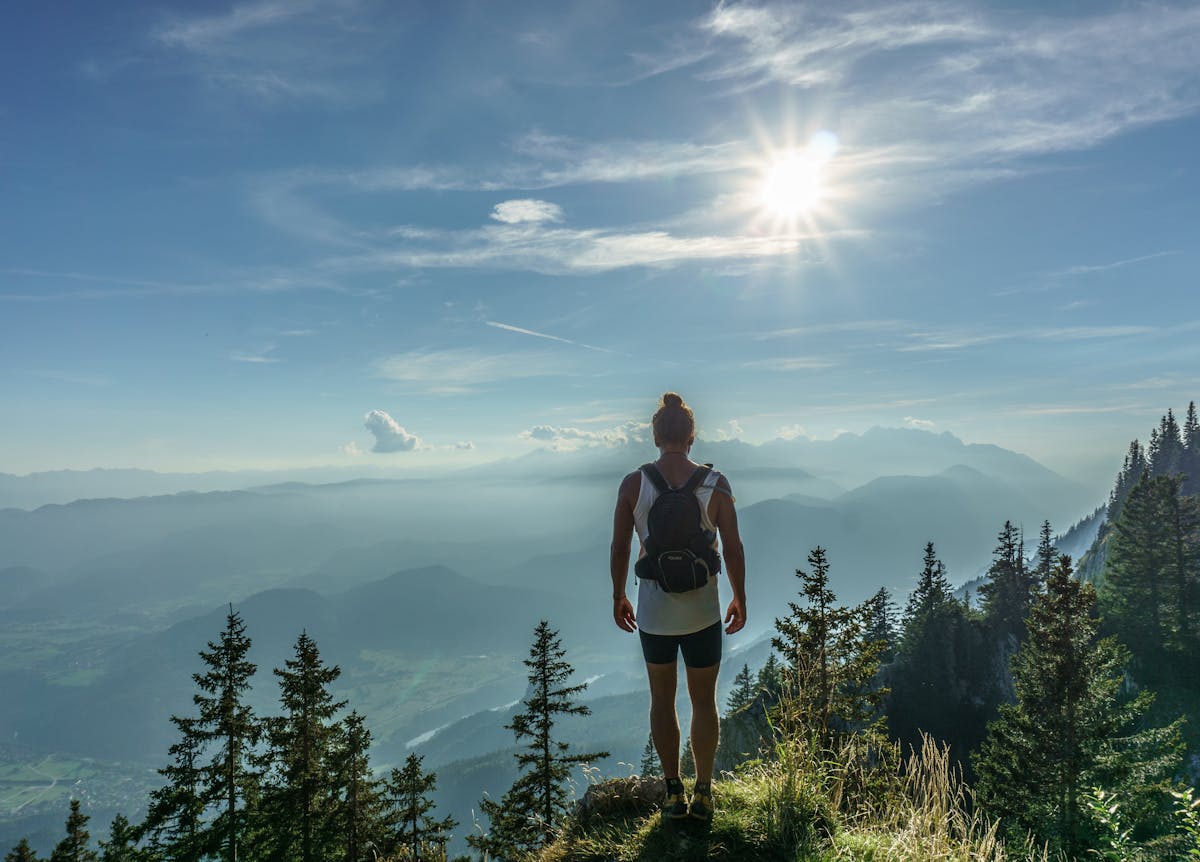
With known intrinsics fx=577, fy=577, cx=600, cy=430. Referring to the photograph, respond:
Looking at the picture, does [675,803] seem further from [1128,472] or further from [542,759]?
[1128,472]

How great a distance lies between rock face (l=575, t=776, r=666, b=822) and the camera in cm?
655

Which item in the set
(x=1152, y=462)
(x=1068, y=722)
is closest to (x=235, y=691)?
(x=1068, y=722)

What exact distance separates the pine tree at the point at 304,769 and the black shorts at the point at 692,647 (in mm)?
17360

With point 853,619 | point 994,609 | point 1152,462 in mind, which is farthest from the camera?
point 1152,462

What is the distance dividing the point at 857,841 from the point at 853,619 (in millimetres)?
16075

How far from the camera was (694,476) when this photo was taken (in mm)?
5273

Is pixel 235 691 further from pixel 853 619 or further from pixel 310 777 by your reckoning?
pixel 853 619

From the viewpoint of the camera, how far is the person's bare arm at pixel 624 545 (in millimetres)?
5344

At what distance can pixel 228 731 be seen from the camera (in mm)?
18828

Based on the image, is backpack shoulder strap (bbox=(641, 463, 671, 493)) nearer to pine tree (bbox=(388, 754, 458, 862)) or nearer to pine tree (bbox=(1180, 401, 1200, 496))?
pine tree (bbox=(388, 754, 458, 862))

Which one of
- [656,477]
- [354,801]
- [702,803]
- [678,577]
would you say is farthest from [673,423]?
[354,801]

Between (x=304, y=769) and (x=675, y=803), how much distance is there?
18.1 metres

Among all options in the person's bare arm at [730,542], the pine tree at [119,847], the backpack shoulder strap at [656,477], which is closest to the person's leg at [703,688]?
the person's bare arm at [730,542]

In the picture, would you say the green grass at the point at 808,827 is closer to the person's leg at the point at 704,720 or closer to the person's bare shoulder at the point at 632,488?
the person's leg at the point at 704,720
